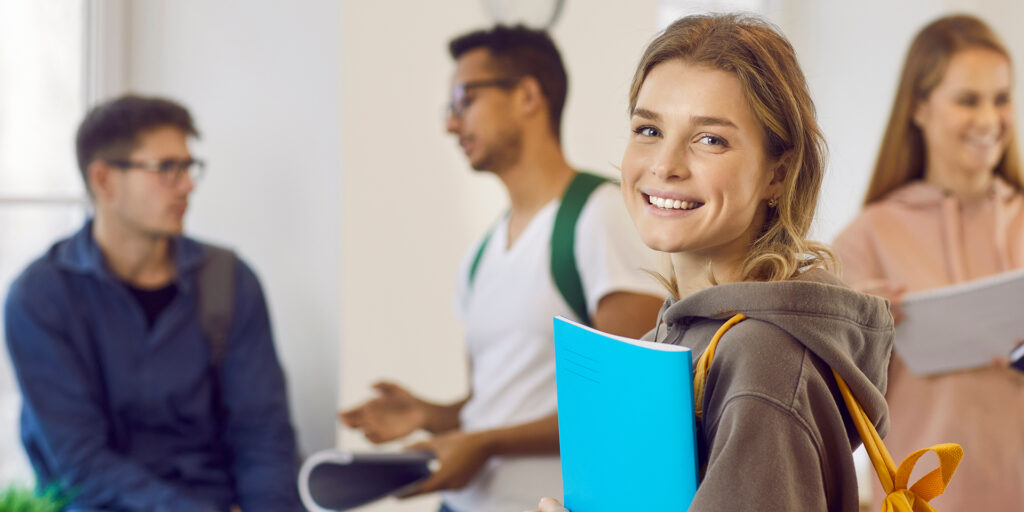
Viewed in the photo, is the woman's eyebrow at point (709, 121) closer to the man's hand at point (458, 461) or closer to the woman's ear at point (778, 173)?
the woman's ear at point (778, 173)

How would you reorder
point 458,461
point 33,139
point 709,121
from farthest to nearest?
point 33,139 < point 458,461 < point 709,121

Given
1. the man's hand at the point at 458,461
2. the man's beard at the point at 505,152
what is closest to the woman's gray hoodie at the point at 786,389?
the man's hand at the point at 458,461

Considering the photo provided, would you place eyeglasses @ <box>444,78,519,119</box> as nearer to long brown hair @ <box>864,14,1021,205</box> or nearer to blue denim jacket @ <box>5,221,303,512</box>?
blue denim jacket @ <box>5,221,303,512</box>

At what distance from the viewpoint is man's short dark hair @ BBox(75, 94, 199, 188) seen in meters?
2.32

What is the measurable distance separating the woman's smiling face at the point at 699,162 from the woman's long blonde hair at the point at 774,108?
0.01 metres

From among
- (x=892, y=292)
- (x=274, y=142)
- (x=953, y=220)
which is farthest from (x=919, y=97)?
(x=274, y=142)

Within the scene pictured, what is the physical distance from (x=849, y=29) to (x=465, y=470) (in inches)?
112

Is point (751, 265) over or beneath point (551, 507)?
over

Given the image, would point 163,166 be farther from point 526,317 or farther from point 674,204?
point 674,204

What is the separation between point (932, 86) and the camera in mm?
2318

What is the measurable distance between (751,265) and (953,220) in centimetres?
173

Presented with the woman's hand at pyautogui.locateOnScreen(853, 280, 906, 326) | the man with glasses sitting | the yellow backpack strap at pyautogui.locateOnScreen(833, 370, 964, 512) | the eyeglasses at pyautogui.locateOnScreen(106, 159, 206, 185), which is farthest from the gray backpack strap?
the yellow backpack strap at pyautogui.locateOnScreen(833, 370, 964, 512)

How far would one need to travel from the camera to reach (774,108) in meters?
0.80

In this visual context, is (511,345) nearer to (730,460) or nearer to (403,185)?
(403,185)
